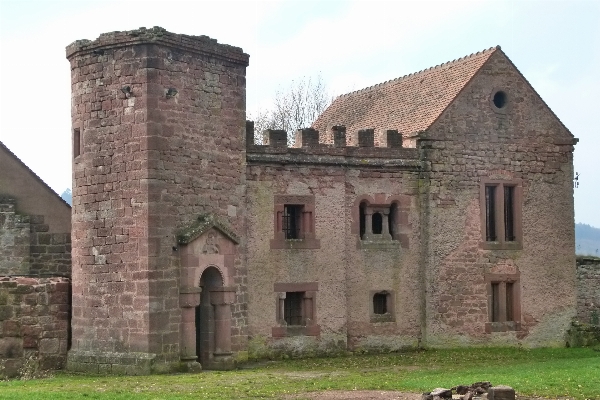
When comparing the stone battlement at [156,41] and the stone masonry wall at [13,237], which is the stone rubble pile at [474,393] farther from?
the stone masonry wall at [13,237]

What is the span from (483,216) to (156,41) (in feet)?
34.6

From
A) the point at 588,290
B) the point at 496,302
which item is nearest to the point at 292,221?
the point at 496,302

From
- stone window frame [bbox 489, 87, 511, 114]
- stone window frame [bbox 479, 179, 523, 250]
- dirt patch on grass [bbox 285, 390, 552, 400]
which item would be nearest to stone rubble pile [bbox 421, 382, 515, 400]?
dirt patch on grass [bbox 285, 390, 552, 400]

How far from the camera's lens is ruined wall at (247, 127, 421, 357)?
2623 cm

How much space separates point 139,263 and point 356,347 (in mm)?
7232

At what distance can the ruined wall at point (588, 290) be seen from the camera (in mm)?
31609

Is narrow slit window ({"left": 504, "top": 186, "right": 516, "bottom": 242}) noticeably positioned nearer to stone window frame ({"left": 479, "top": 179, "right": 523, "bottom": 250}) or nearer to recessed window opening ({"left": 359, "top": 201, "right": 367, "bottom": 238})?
stone window frame ({"left": 479, "top": 179, "right": 523, "bottom": 250})

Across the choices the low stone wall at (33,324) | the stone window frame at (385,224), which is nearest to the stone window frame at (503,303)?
the stone window frame at (385,224)

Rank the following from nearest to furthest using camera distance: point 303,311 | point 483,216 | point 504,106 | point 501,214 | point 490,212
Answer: point 303,311 < point 483,216 < point 501,214 < point 490,212 < point 504,106

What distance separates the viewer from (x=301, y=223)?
2706cm

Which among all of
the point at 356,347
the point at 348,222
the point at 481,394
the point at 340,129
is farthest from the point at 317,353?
the point at 481,394

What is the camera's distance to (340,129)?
27625 mm

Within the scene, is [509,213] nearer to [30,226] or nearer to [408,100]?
[408,100]

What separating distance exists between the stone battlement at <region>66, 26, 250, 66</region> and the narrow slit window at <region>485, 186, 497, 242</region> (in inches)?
329
